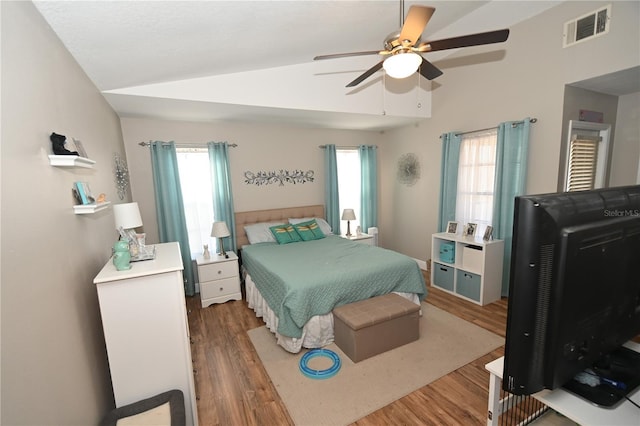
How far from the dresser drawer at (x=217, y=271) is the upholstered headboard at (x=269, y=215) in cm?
49

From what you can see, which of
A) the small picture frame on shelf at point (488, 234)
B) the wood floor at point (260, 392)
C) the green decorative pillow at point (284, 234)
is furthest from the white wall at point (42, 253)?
the small picture frame on shelf at point (488, 234)

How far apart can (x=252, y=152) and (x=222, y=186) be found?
2.21 feet

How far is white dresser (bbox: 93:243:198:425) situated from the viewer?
1.47 m

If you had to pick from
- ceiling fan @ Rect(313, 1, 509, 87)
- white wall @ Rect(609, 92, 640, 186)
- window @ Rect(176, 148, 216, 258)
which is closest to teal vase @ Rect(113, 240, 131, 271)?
ceiling fan @ Rect(313, 1, 509, 87)

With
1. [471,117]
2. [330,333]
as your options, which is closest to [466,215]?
[471,117]

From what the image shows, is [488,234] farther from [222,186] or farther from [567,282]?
[222,186]

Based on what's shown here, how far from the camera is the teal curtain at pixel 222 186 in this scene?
383 cm

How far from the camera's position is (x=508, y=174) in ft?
10.7

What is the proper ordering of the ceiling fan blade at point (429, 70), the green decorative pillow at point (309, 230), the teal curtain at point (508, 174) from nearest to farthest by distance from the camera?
the ceiling fan blade at point (429, 70), the teal curtain at point (508, 174), the green decorative pillow at point (309, 230)

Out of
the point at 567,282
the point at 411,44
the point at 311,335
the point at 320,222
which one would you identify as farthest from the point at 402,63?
the point at 320,222

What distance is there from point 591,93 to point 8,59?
178 inches

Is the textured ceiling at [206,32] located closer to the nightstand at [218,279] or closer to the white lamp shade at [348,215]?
the nightstand at [218,279]

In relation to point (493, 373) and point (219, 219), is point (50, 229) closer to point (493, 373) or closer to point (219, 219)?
point (493, 373)

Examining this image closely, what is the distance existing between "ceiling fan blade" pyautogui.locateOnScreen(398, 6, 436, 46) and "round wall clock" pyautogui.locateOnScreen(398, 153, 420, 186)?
307 cm
